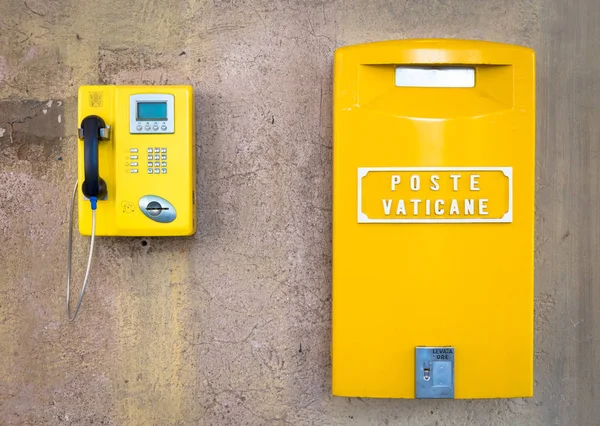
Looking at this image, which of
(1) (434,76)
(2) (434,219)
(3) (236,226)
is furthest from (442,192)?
(3) (236,226)

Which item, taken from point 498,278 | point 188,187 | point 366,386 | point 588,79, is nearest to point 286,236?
point 188,187

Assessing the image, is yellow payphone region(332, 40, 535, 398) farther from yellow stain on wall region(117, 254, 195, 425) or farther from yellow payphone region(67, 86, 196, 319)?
yellow stain on wall region(117, 254, 195, 425)

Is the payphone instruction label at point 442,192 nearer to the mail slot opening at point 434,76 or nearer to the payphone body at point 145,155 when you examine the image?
the mail slot opening at point 434,76

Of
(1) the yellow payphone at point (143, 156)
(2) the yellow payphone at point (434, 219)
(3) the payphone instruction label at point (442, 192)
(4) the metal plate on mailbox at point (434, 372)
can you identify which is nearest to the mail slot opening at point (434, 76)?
(2) the yellow payphone at point (434, 219)

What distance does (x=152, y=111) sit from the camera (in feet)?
3.80

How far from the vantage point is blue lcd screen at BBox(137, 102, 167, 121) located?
116 cm

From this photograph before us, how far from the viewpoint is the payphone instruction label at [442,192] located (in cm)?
111

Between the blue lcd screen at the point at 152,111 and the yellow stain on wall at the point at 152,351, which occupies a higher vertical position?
the blue lcd screen at the point at 152,111

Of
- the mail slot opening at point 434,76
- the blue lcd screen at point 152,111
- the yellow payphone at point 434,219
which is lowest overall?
the yellow payphone at point 434,219

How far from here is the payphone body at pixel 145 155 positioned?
1.15 meters

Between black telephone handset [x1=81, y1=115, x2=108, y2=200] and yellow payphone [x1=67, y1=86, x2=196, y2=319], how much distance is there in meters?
0.02

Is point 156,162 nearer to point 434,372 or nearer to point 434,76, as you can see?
point 434,76

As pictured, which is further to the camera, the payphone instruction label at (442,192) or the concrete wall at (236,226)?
the concrete wall at (236,226)

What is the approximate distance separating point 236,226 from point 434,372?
2.09 feet
